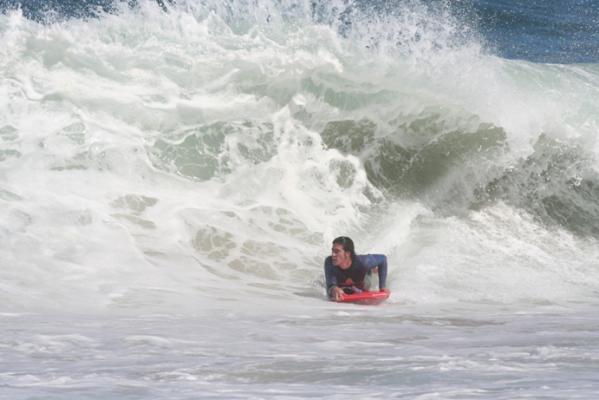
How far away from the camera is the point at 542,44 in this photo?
73.5ft

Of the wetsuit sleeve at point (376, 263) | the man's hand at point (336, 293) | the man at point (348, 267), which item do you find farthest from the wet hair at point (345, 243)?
the man's hand at point (336, 293)

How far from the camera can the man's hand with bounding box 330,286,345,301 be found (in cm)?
757

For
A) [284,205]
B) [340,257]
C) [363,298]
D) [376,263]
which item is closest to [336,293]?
[363,298]

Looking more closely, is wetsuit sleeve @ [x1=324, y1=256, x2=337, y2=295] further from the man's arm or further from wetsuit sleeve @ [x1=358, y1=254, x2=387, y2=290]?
wetsuit sleeve @ [x1=358, y1=254, x2=387, y2=290]

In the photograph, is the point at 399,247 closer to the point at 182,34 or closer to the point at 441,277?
the point at 441,277

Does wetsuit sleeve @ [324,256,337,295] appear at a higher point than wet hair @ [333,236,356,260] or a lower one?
lower

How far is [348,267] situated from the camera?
791cm

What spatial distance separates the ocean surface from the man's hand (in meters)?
0.09

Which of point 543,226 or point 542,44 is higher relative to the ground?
point 542,44

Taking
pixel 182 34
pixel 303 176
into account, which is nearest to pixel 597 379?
pixel 303 176

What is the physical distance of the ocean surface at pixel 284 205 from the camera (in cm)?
485

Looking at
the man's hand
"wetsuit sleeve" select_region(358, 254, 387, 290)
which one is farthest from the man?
the man's hand

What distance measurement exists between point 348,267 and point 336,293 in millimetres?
380

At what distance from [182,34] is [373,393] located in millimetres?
8652
